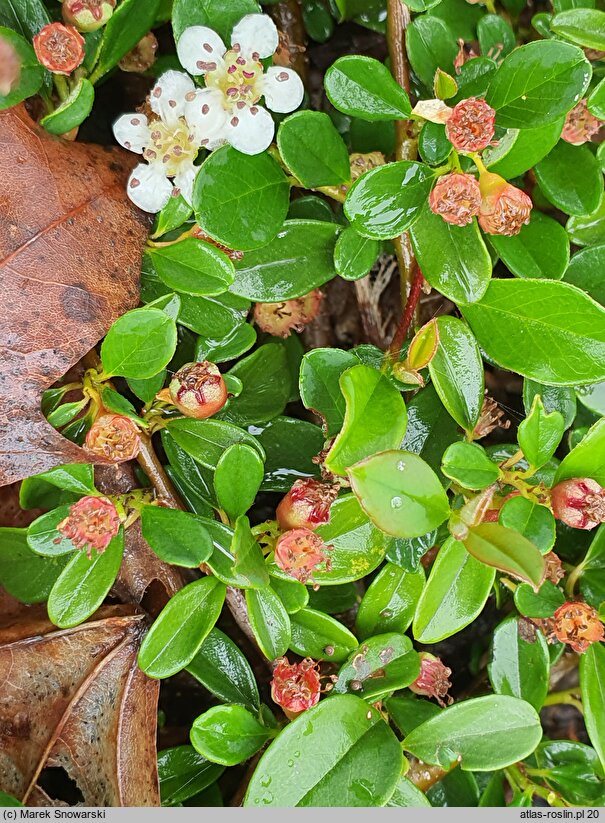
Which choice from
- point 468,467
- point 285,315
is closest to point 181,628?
point 468,467

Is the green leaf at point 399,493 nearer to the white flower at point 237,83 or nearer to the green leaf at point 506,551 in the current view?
the green leaf at point 506,551

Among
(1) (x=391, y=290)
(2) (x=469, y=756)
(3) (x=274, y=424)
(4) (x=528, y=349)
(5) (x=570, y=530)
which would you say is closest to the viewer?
(4) (x=528, y=349)

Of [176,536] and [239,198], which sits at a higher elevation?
[239,198]

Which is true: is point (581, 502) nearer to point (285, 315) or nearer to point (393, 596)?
point (393, 596)

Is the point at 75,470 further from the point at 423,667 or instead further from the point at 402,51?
the point at 402,51

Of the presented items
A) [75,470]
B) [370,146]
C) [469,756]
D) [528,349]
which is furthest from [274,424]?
[469,756]

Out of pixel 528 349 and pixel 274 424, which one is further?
pixel 274 424

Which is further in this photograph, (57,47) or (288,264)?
(288,264)

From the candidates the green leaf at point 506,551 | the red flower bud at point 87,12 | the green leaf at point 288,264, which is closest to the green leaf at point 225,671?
the green leaf at point 506,551
